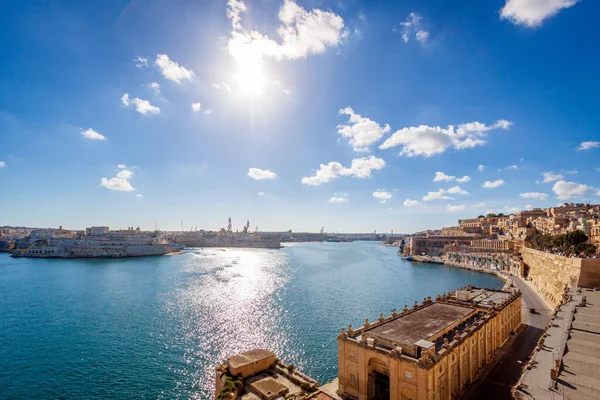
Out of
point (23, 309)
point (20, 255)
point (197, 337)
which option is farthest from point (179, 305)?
point (20, 255)

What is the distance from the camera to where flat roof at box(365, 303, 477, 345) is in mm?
19891

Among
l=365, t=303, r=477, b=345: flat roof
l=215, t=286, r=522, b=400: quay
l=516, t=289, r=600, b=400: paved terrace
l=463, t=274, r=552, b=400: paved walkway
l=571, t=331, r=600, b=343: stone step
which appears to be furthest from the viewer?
l=463, t=274, r=552, b=400: paved walkway

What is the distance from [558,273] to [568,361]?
4030 cm

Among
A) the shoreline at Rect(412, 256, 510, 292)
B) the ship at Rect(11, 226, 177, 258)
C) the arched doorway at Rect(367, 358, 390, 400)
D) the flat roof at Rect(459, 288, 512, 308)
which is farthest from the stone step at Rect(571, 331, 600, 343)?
the ship at Rect(11, 226, 177, 258)

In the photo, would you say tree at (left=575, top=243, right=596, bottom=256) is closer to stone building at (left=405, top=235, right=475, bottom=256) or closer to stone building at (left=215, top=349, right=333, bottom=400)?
stone building at (left=215, top=349, right=333, bottom=400)

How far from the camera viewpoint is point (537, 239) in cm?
9300

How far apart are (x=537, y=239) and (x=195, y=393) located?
108 m

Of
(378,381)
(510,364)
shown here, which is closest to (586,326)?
(510,364)

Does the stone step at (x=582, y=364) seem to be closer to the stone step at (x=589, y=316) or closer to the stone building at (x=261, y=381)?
the stone step at (x=589, y=316)

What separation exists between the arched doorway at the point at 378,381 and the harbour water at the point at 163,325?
8.97 m

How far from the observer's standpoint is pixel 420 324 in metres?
22.8

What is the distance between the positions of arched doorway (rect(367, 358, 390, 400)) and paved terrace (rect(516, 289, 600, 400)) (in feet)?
25.1

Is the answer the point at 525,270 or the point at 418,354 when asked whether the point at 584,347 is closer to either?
the point at 418,354

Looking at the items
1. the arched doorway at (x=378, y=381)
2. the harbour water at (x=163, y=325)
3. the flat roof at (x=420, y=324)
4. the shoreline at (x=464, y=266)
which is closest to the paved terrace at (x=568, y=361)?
the flat roof at (x=420, y=324)
